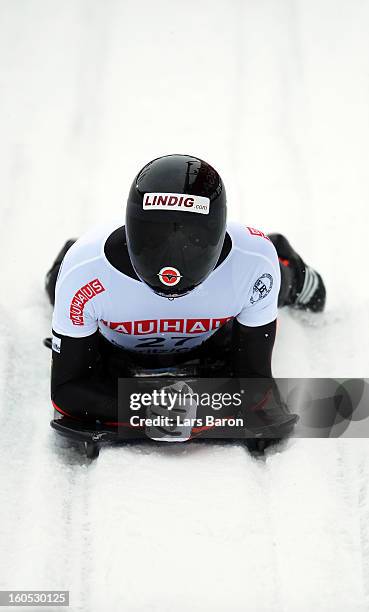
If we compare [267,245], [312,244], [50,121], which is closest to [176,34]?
[50,121]

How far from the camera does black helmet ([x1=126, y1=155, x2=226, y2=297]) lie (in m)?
2.48

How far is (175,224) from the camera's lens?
2.46m

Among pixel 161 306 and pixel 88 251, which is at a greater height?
pixel 88 251

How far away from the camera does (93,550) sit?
106 inches

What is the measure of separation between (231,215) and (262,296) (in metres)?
1.57

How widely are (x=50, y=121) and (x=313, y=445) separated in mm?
3073

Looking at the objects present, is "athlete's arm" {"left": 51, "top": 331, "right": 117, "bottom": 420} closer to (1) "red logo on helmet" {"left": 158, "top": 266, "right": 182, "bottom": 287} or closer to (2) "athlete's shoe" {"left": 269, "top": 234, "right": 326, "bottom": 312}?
(1) "red logo on helmet" {"left": 158, "top": 266, "right": 182, "bottom": 287}

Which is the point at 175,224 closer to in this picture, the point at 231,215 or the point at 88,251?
the point at 88,251

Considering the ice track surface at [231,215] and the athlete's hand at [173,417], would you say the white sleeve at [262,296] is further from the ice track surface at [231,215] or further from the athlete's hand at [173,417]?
the ice track surface at [231,215]

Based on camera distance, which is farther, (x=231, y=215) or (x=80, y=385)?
(x=231, y=215)

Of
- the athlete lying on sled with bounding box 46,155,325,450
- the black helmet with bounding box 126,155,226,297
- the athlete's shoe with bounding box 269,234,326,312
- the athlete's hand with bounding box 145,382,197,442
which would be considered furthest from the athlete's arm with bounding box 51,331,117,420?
the athlete's shoe with bounding box 269,234,326,312

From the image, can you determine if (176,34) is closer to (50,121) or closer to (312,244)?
(50,121)

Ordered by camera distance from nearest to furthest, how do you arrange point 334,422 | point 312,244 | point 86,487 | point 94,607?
point 94,607, point 86,487, point 334,422, point 312,244

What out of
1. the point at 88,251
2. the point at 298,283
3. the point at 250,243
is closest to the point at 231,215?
the point at 298,283
